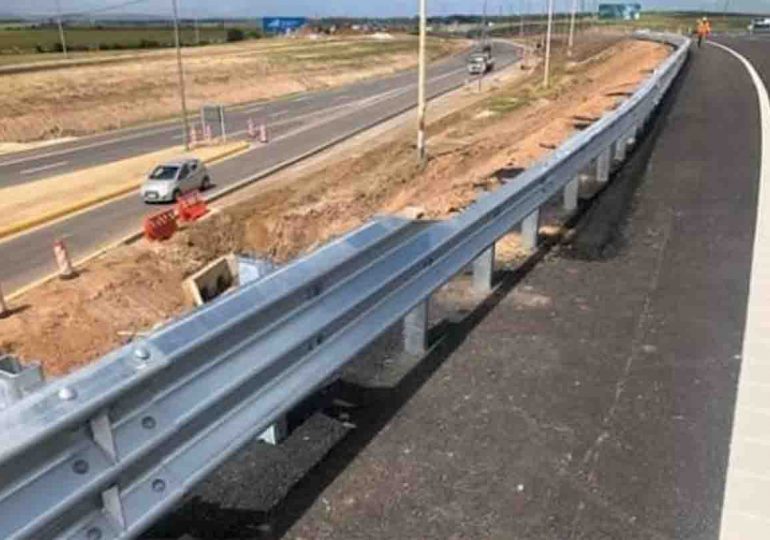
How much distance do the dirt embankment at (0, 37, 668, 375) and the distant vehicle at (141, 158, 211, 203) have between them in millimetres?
3173

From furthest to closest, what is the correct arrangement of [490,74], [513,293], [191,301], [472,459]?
1. [490,74]
2. [191,301]
3. [513,293]
4. [472,459]

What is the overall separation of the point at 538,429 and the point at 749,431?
0.94m

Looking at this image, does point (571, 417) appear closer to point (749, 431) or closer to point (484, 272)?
point (749, 431)

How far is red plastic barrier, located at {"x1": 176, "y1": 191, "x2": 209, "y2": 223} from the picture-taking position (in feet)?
92.8

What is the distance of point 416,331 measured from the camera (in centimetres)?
465

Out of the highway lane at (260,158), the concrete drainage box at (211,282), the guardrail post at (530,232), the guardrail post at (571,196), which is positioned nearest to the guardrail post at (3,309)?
the highway lane at (260,158)

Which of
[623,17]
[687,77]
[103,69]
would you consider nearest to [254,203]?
[687,77]

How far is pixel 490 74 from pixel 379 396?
102 metres

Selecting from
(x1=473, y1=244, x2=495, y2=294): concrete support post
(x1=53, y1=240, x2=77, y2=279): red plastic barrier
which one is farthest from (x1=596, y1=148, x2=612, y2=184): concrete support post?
(x1=53, y1=240, x2=77, y2=279): red plastic barrier

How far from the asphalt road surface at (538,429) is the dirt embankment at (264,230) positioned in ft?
15.9

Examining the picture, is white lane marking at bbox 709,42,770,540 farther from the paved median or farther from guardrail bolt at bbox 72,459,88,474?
the paved median

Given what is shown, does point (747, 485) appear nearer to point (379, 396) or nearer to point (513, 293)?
point (379, 396)

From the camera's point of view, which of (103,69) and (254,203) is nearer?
(254,203)

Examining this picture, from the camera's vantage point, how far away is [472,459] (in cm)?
350
